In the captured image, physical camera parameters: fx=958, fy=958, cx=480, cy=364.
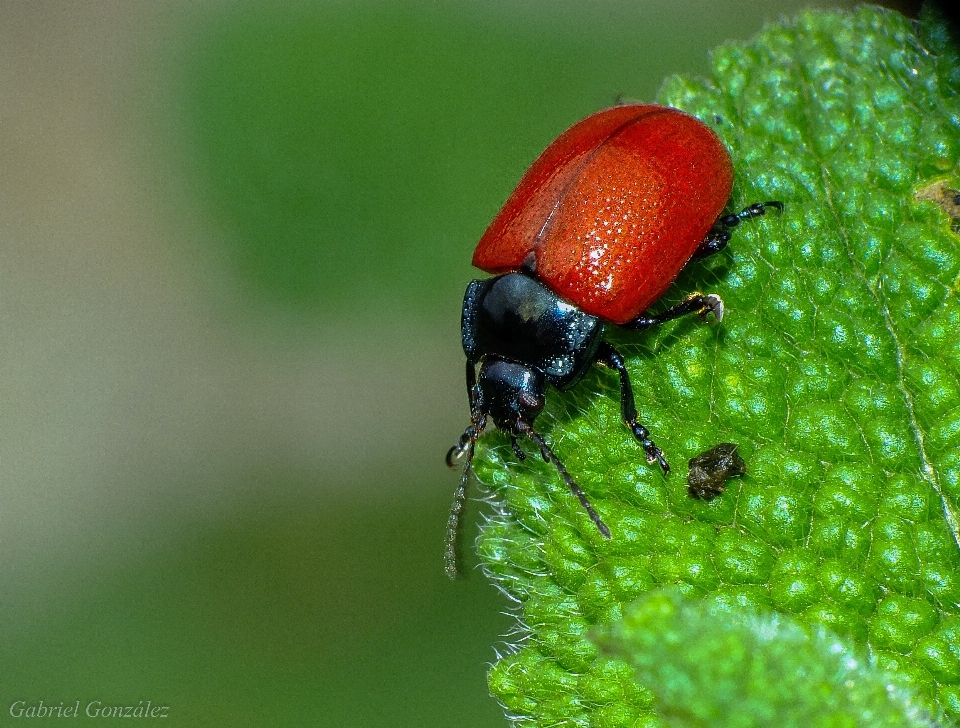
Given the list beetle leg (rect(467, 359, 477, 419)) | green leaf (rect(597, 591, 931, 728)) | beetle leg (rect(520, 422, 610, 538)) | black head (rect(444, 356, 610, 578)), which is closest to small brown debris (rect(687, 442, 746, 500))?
beetle leg (rect(520, 422, 610, 538))

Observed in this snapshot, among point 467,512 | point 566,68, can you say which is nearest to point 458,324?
point 566,68

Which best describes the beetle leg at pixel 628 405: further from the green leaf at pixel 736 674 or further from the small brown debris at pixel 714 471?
the green leaf at pixel 736 674

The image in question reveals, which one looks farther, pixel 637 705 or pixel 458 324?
pixel 458 324

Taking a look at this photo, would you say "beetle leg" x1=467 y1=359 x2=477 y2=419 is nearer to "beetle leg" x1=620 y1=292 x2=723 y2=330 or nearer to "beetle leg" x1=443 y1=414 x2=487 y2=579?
"beetle leg" x1=443 y1=414 x2=487 y2=579

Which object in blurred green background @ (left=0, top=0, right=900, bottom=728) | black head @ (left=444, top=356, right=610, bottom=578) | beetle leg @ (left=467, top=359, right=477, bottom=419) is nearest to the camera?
black head @ (left=444, top=356, right=610, bottom=578)

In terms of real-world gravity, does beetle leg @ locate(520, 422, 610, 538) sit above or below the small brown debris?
below

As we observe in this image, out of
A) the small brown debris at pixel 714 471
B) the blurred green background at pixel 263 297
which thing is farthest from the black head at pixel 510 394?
the blurred green background at pixel 263 297

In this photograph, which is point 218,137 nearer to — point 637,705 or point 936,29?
point 936,29
